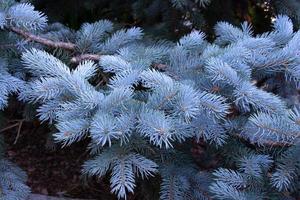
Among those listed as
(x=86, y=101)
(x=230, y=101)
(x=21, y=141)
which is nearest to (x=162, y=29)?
(x=230, y=101)

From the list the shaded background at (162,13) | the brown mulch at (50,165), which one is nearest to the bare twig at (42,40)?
the shaded background at (162,13)

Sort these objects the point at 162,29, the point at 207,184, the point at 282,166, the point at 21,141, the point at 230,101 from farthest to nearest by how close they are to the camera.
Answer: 1. the point at 21,141
2. the point at 162,29
3. the point at 207,184
4. the point at 230,101
5. the point at 282,166

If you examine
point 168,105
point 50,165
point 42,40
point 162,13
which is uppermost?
point 162,13

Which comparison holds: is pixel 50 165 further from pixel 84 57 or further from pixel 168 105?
pixel 168 105

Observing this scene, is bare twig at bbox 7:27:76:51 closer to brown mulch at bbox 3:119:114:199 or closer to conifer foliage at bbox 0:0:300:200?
conifer foliage at bbox 0:0:300:200

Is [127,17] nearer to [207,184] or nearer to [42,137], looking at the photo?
[42,137]

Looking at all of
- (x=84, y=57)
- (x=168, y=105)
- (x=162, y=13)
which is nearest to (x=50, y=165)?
(x=162, y=13)

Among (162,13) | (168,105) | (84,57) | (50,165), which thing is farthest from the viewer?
(50,165)

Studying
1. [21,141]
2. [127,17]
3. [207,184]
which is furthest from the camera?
[21,141]

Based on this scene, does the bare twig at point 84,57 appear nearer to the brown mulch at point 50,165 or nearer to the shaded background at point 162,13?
the shaded background at point 162,13
